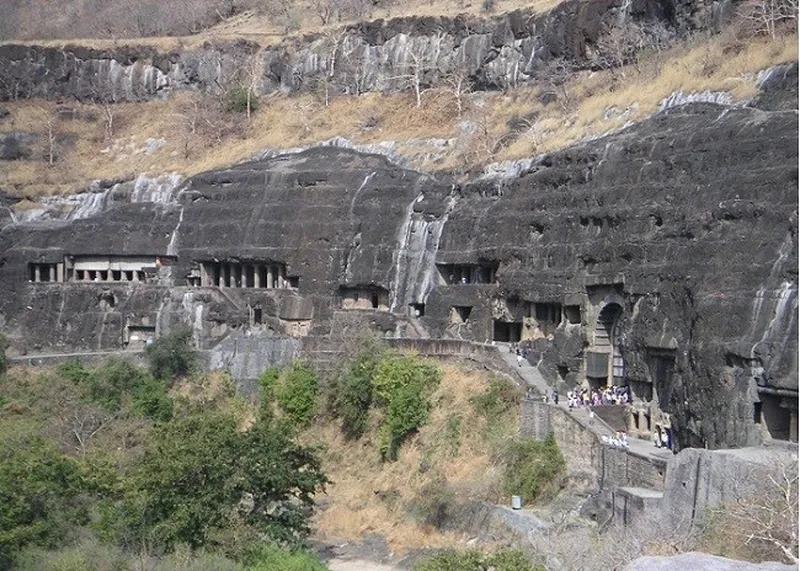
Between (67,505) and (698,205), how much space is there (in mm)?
19735

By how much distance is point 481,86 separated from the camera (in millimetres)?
70875

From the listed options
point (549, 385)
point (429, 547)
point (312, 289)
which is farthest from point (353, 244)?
point (429, 547)

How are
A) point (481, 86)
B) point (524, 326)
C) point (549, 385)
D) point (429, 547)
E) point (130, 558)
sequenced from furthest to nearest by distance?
point (481, 86) → point (524, 326) → point (549, 385) → point (429, 547) → point (130, 558)

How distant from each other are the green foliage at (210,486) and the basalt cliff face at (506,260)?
1096 cm

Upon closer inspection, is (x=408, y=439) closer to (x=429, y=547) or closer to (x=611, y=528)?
(x=429, y=547)

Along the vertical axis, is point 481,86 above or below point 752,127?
above

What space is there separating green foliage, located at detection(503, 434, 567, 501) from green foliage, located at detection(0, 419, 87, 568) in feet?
40.5

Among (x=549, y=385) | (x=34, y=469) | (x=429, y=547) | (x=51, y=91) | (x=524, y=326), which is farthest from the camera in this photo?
(x=51, y=91)

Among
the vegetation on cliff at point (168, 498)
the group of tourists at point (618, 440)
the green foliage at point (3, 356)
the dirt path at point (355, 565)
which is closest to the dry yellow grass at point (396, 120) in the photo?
the green foliage at point (3, 356)

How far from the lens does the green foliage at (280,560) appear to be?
111 ft

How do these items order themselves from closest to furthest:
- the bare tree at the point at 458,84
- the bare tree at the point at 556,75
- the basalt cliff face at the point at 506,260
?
the basalt cliff face at the point at 506,260 → the bare tree at the point at 556,75 → the bare tree at the point at 458,84

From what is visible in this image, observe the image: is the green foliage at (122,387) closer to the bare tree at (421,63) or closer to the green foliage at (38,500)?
the green foliage at (38,500)

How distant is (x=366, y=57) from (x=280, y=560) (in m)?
45.5

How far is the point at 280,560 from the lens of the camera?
34375mm
